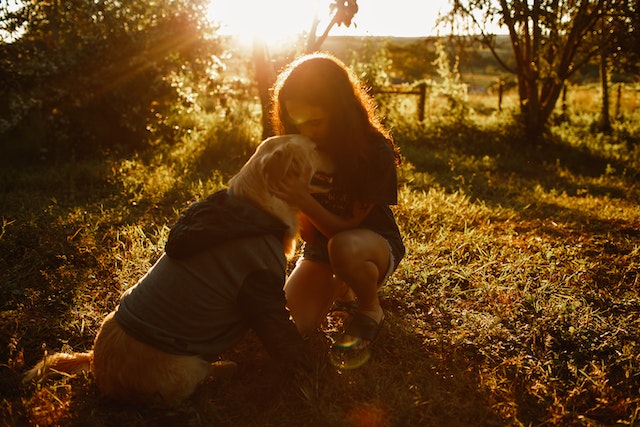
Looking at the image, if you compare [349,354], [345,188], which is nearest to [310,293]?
[349,354]

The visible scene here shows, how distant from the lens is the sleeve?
7.02ft

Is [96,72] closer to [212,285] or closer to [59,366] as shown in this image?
[59,366]

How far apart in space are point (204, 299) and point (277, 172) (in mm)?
611

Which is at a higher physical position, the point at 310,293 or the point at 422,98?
the point at 422,98

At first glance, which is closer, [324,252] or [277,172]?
[277,172]

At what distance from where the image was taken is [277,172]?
220cm

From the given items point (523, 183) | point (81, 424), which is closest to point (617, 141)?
point (523, 183)

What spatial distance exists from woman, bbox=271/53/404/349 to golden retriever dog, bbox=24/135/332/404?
0.34 meters

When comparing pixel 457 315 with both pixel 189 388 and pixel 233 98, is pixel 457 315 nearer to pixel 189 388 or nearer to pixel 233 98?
pixel 189 388

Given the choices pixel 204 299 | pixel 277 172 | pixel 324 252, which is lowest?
pixel 324 252

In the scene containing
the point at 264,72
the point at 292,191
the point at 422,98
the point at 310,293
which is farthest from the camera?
the point at 422,98

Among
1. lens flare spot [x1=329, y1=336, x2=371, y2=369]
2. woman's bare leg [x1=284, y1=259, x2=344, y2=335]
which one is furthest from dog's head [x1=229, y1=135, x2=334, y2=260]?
lens flare spot [x1=329, y1=336, x2=371, y2=369]

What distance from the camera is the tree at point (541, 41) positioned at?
28.9 feet

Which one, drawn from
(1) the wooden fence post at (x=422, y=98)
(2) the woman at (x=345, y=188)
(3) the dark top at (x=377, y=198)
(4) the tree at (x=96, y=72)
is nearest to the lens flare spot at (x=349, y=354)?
(2) the woman at (x=345, y=188)
